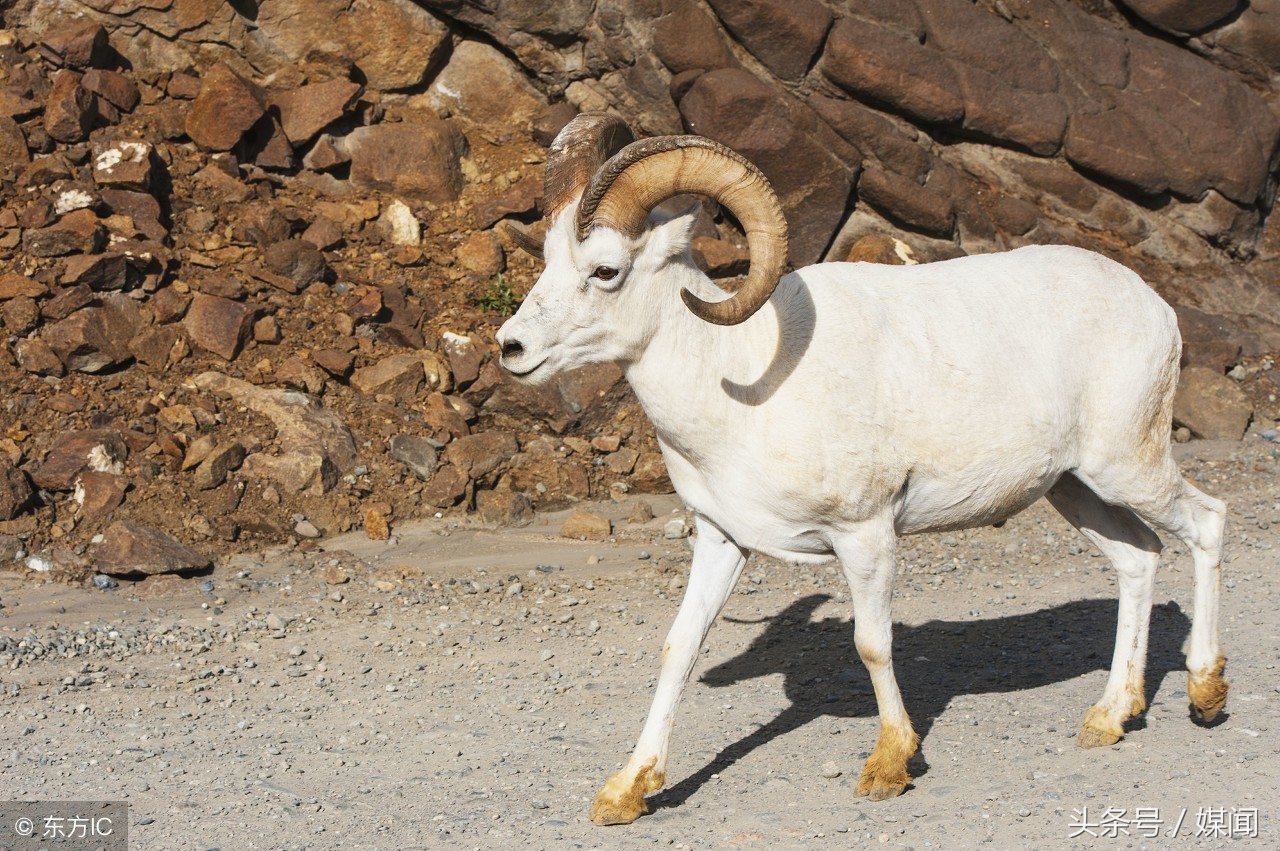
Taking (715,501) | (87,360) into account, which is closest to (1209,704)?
(715,501)

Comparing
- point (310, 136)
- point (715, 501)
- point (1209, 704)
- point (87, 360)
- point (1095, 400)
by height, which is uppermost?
point (1095, 400)

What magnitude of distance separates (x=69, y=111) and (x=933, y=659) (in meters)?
9.65

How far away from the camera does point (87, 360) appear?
1111 cm

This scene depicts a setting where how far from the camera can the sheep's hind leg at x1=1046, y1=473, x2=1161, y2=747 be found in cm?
675

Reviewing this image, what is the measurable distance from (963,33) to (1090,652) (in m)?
8.14

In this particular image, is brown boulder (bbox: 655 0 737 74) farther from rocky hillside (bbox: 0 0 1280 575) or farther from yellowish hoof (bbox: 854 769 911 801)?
yellowish hoof (bbox: 854 769 911 801)

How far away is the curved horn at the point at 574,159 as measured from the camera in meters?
5.93

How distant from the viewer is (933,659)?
823cm

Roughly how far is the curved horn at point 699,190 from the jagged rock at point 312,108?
893cm

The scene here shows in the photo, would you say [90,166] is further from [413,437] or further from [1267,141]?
[1267,141]

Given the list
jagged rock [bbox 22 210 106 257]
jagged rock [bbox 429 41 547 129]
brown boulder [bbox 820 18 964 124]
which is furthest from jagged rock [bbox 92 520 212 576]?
brown boulder [bbox 820 18 964 124]

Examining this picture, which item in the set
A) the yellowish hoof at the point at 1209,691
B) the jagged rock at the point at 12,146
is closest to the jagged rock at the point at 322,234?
the jagged rock at the point at 12,146

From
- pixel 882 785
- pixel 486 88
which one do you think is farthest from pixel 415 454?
pixel 882 785

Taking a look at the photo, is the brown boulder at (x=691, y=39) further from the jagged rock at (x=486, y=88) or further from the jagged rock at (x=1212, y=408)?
the jagged rock at (x=1212, y=408)
